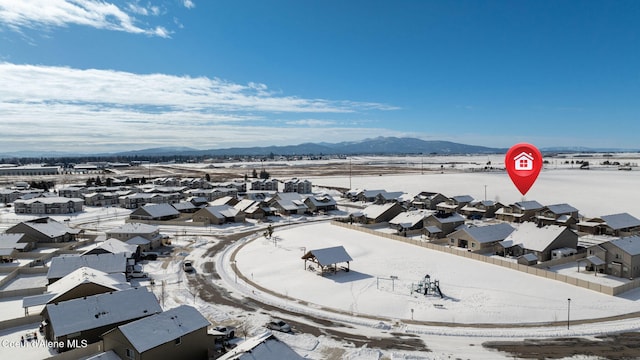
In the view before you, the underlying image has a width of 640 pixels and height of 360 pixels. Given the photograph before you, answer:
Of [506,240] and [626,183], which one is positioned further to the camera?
[626,183]

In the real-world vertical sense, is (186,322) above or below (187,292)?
above

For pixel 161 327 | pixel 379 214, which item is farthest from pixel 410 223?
pixel 161 327

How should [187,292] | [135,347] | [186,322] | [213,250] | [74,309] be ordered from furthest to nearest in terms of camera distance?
[213,250], [187,292], [74,309], [186,322], [135,347]

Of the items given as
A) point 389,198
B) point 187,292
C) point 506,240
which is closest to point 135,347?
point 187,292

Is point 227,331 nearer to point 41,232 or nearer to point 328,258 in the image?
point 328,258

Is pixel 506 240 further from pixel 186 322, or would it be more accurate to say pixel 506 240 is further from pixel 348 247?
pixel 186 322

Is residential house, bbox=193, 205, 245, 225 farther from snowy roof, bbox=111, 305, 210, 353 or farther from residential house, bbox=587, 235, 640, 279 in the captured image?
residential house, bbox=587, 235, 640, 279

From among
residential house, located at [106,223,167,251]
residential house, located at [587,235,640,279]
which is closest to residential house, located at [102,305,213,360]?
residential house, located at [106,223,167,251]
